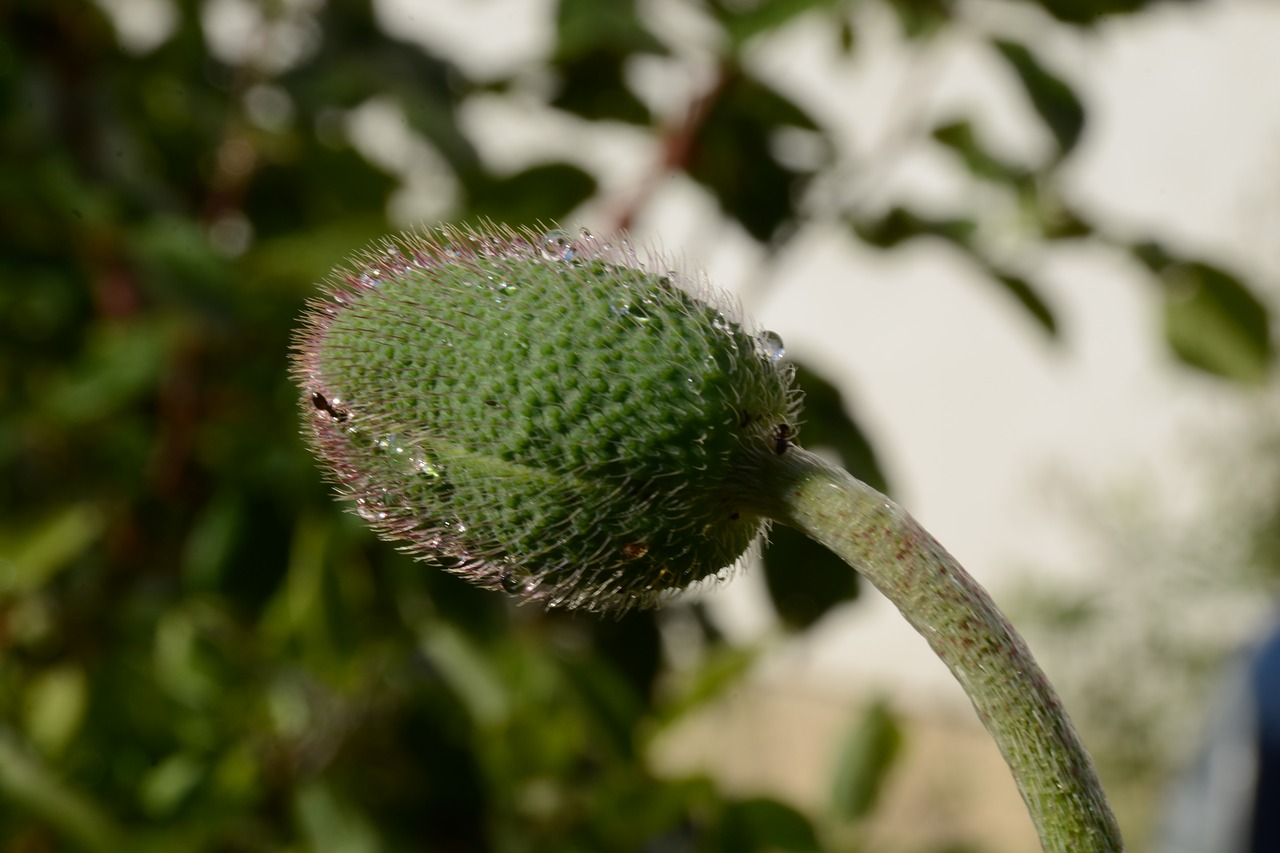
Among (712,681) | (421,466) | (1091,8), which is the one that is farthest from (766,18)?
(421,466)

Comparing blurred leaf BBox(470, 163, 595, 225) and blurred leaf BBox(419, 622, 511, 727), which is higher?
blurred leaf BBox(470, 163, 595, 225)

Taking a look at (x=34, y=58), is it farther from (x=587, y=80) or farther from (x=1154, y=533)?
(x=1154, y=533)

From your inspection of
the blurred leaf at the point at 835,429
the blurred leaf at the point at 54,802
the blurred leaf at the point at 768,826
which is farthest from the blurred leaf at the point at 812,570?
the blurred leaf at the point at 54,802

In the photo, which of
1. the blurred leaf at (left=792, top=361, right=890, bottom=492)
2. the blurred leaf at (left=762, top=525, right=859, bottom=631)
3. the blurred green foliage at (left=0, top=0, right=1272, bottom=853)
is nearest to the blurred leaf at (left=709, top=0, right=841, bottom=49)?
the blurred green foliage at (left=0, top=0, right=1272, bottom=853)

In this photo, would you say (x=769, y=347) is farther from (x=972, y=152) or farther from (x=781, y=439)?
(x=972, y=152)

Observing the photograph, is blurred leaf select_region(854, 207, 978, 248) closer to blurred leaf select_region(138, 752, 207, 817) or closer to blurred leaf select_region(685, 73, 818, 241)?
blurred leaf select_region(685, 73, 818, 241)

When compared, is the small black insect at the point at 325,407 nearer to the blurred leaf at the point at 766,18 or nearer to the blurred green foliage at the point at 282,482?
the blurred green foliage at the point at 282,482

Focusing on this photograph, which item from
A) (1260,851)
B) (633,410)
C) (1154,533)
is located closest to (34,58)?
(633,410)
